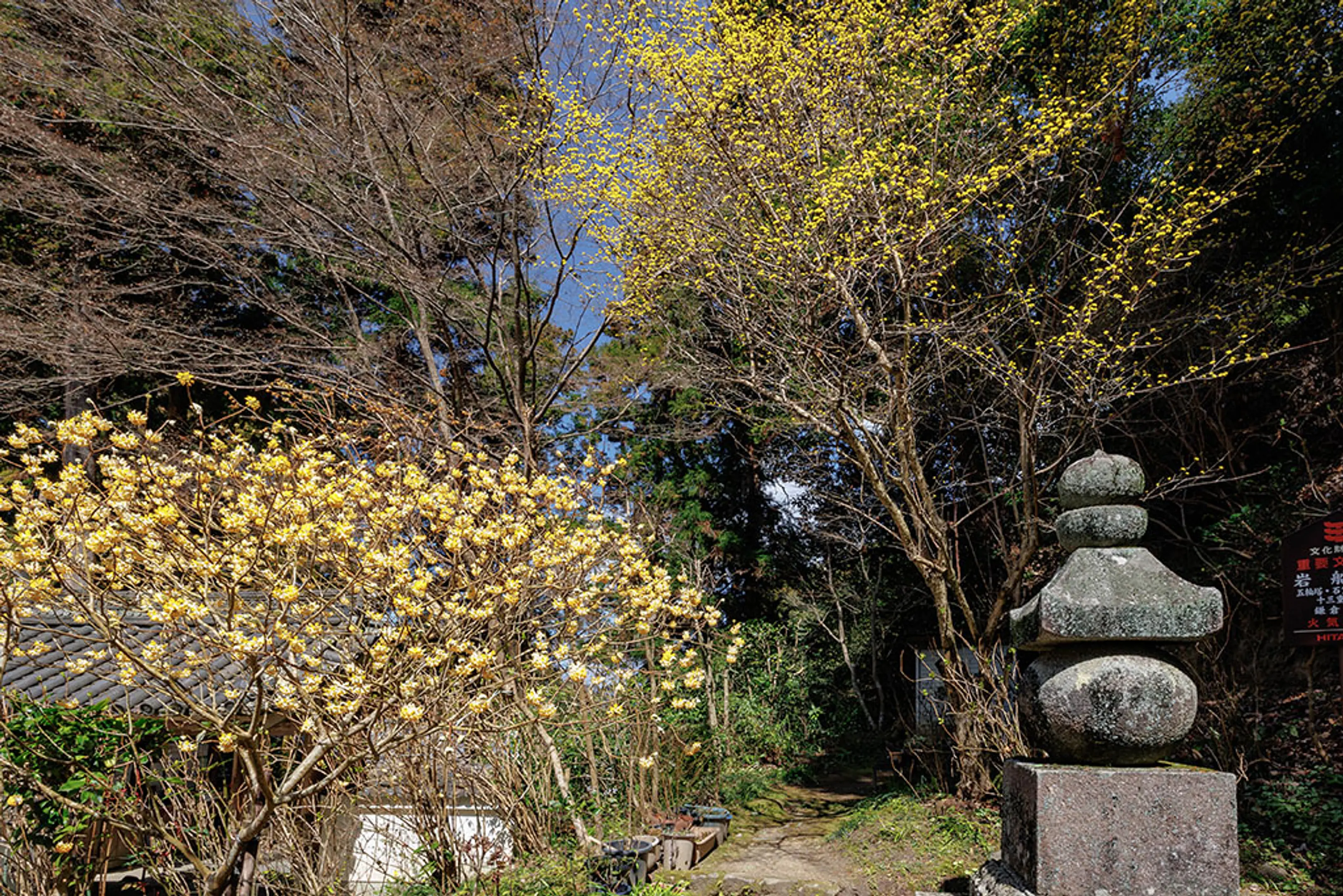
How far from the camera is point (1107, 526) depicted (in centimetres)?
290

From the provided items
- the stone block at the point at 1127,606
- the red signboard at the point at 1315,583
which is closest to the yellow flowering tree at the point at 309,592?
the stone block at the point at 1127,606

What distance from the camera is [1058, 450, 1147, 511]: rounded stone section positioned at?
9.54 feet

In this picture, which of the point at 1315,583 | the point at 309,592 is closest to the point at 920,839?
the point at 1315,583

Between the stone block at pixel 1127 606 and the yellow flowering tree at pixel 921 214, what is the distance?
3.41m

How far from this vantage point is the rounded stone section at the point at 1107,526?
2.88 metres

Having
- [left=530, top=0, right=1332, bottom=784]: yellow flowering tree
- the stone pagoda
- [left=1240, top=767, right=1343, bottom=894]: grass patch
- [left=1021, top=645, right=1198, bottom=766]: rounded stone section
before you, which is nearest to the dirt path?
[left=530, top=0, right=1332, bottom=784]: yellow flowering tree

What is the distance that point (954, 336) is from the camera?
736 cm

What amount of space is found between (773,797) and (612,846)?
14.2 ft

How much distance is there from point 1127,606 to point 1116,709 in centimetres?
35

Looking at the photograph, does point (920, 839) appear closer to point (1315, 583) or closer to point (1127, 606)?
point (1315, 583)

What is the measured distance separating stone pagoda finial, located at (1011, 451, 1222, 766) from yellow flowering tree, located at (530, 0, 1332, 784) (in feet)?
10.8

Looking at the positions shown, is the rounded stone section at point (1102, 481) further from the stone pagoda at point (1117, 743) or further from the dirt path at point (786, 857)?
the dirt path at point (786, 857)

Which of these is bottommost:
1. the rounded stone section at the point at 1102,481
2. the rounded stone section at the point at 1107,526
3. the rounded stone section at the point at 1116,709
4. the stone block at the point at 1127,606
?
the rounded stone section at the point at 1116,709

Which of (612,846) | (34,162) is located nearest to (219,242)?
(34,162)
